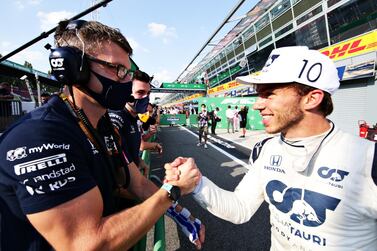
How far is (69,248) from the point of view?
1.06 meters

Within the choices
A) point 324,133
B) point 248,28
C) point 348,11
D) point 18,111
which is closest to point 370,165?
point 324,133

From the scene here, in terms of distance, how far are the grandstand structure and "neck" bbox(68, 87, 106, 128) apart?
11615mm

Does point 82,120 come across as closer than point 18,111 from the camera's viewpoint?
Yes

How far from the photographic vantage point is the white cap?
57.7 inches

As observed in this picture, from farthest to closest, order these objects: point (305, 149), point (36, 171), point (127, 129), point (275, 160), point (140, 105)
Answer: point (140, 105) < point (127, 129) < point (275, 160) < point (305, 149) < point (36, 171)

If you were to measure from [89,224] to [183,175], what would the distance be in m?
0.56

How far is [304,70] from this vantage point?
147cm

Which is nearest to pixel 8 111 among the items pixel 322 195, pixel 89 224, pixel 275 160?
pixel 89 224

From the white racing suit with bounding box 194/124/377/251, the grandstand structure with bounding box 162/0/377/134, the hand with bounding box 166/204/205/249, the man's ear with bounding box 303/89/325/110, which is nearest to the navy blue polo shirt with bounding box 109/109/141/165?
the hand with bounding box 166/204/205/249

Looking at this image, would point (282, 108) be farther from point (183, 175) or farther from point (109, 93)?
point (109, 93)

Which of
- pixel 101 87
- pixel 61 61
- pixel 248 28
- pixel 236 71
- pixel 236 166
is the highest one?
pixel 248 28

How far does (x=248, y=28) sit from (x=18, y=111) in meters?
21.2

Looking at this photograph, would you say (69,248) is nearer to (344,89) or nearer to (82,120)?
(82,120)

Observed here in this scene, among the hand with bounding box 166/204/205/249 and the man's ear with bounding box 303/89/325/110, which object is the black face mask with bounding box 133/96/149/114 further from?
the man's ear with bounding box 303/89/325/110
